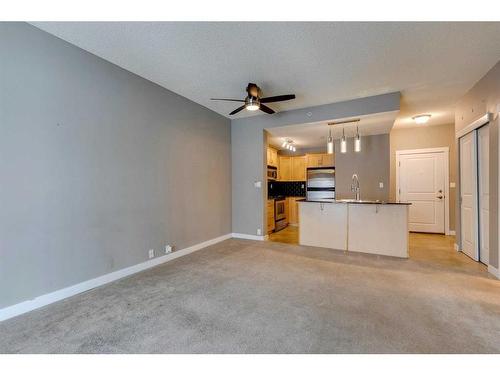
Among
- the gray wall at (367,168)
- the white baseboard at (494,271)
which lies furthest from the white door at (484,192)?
the gray wall at (367,168)

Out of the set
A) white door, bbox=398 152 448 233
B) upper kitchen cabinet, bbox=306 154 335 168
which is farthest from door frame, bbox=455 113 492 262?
upper kitchen cabinet, bbox=306 154 335 168

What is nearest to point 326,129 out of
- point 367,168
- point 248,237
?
point 367,168

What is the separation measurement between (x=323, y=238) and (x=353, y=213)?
0.75 meters

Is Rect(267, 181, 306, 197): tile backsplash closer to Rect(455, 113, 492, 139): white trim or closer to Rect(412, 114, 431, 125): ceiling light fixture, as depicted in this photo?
Rect(412, 114, 431, 125): ceiling light fixture

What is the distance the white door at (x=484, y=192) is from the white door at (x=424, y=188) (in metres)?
2.39

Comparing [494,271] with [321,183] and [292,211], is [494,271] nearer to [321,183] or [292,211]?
[321,183]

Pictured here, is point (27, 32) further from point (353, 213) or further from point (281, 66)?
point (353, 213)

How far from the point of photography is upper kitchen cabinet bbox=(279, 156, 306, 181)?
7.14 meters

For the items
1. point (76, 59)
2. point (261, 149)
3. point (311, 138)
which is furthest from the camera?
point (311, 138)

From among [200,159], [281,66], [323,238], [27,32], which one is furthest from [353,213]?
[27,32]

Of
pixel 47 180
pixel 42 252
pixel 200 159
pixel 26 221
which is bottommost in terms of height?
pixel 42 252

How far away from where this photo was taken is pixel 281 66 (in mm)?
3008

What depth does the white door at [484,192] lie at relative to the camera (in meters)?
3.28

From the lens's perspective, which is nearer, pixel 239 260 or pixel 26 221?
pixel 26 221
